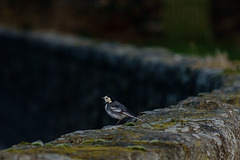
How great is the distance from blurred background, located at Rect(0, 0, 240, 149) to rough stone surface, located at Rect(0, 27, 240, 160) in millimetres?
2485

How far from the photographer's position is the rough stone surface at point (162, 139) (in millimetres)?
2828

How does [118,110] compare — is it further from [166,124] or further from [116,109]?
[166,124]

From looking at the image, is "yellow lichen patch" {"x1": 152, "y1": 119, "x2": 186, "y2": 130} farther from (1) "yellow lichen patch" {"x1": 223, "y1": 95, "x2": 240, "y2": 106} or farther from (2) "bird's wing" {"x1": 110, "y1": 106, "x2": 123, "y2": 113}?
A: (1) "yellow lichen patch" {"x1": 223, "y1": 95, "x2": 240, "y2": 106}

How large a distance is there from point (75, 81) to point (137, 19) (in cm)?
833

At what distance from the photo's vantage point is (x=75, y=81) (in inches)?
409

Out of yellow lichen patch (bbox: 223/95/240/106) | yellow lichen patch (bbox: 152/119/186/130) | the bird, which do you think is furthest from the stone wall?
yellow lichen patch (bbox: 152/119/186/130)

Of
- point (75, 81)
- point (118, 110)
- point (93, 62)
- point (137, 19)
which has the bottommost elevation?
point (75, 81)

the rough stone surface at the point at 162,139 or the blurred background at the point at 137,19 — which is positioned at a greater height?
the blurred background at the point at 137,19

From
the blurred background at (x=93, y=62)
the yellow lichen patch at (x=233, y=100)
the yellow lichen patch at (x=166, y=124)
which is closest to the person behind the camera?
the yellow lichen patch at (x=166, y=124)

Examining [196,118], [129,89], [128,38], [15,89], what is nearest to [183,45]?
[128,38]

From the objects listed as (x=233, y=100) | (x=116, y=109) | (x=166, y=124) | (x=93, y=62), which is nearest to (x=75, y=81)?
(x=93, y=62)

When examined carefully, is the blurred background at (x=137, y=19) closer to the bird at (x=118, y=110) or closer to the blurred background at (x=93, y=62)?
the blurred background at (x=93, y=62)

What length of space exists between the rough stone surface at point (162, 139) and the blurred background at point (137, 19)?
1131 cm

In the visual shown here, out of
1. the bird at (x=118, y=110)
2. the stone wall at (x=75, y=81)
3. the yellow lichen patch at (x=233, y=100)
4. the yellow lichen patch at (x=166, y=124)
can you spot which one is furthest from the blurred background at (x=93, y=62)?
the yellow lichen patch at (x=166, y=124)
